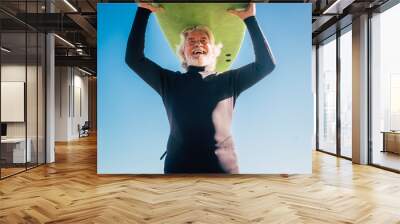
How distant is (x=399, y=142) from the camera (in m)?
8.92

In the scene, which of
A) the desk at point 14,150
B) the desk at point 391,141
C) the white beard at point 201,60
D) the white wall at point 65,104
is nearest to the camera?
the white beard at point 201,60

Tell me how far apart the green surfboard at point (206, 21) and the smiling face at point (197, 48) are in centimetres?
16

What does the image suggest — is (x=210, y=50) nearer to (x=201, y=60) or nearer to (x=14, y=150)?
(x=201, y=60)

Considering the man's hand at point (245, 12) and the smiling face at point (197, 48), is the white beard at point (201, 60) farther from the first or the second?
the man's hand at point (245, 12)

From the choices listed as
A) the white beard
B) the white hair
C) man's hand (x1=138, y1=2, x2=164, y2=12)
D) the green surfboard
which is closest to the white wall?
man's hand (x1=138, y1=2, x2=164, y2=12)

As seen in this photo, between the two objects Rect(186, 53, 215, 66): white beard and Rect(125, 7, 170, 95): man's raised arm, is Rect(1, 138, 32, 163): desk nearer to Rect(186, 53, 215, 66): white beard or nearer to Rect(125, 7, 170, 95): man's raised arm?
Rect(125, 7, 170, 95): man's raised arm

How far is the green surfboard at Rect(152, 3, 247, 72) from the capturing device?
6430 millimetres

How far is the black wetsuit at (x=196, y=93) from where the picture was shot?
639 cm

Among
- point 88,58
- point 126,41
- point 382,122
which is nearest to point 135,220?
point 126,41

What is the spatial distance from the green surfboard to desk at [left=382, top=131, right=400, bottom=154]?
16.8 ft

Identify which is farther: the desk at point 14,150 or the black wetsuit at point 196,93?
the desk at point 14,150

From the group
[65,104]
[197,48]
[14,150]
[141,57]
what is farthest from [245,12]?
[65,104]

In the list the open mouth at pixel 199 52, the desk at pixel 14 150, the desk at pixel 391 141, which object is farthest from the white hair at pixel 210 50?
the desk at pixel 391 141

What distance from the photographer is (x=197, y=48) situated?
644cm
